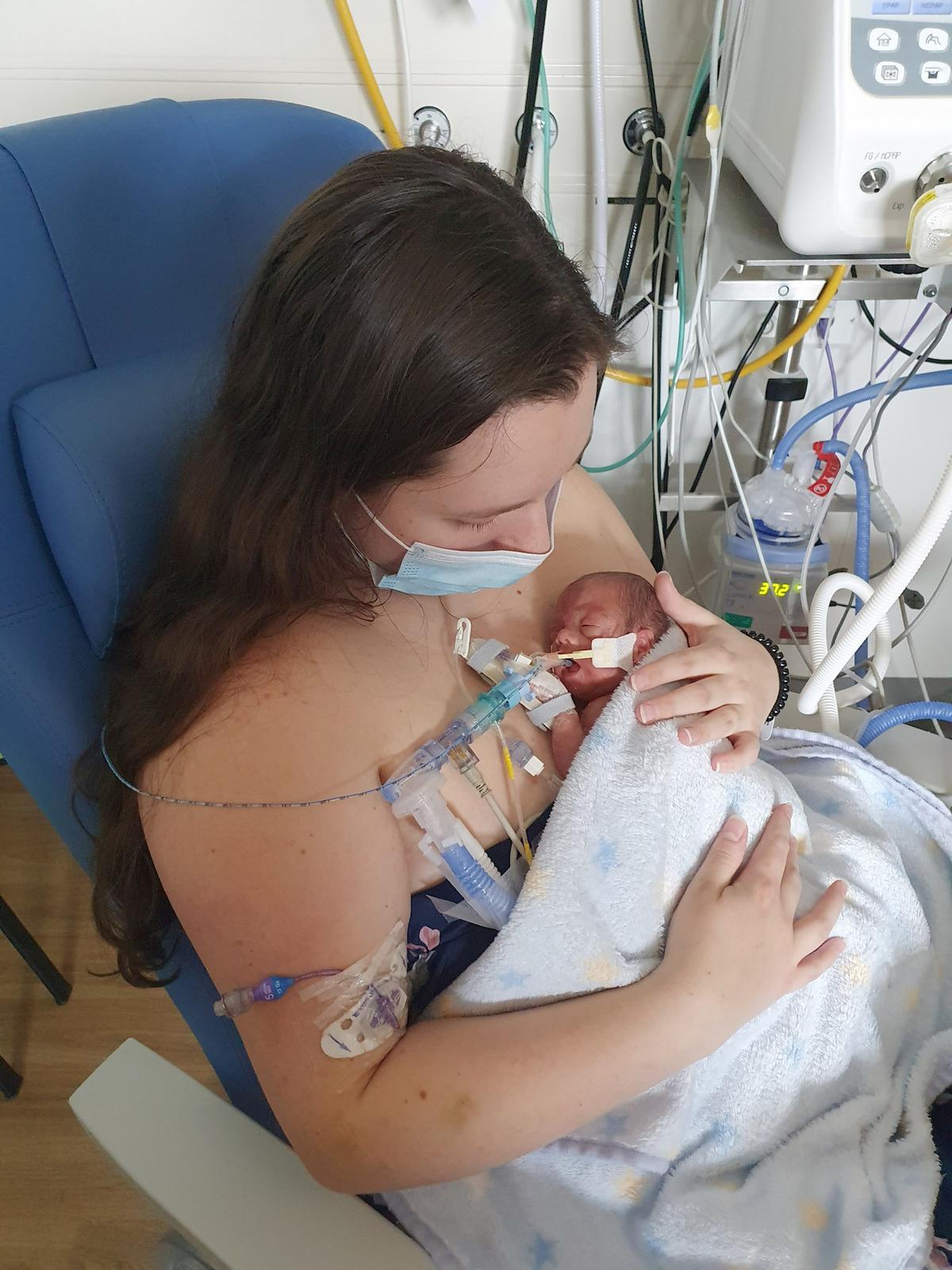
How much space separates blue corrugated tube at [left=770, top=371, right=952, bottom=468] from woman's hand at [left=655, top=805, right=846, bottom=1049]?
717 mm

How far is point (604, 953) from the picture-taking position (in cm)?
87

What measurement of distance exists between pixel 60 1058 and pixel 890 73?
206cm

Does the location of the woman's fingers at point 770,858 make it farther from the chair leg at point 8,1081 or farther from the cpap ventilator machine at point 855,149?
the chair leg at point 8,1081

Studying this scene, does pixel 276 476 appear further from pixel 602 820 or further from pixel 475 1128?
pixel 475 1128

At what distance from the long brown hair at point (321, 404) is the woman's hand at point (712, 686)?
0.34 meters

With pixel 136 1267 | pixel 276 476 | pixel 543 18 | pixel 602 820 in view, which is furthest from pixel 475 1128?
pixel 543 18

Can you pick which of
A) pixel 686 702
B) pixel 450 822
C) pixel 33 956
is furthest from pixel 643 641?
pixel 33 956

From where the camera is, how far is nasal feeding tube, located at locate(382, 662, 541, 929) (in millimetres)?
854

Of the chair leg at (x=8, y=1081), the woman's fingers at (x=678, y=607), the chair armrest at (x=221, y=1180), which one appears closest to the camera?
the chair armrest at (x=221, y=1180)

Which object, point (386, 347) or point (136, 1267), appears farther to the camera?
point (136, 1267)

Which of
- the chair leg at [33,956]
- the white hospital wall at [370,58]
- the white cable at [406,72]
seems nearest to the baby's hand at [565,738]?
the white hospital wall at [370,58]

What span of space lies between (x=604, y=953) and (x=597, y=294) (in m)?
1.15

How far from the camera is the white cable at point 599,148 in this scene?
1.29 meters

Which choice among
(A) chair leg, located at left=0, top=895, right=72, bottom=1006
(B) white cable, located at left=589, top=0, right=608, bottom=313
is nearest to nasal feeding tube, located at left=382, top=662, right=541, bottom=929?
(B) white cable, located at left=589, top=0, right=608, bottom=313
